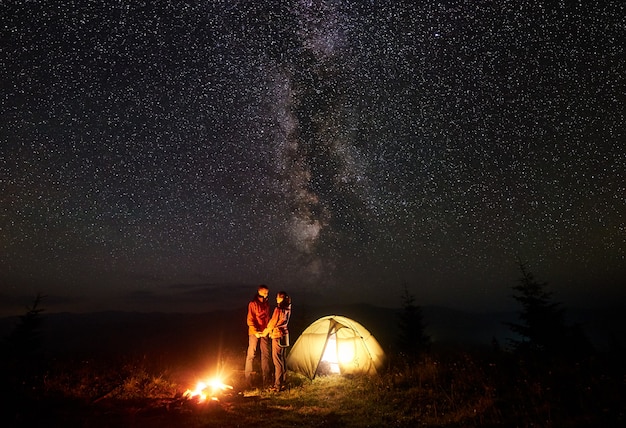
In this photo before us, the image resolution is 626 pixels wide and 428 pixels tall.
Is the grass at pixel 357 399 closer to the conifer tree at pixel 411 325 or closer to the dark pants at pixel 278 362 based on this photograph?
the dark pants at pixel 278 362

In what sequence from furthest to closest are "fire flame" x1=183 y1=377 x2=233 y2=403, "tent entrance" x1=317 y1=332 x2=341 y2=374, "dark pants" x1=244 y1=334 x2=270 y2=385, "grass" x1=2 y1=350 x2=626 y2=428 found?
1. "tent entrance" x1=317 y1=332 x2=341 y2=374
2. "dark pants" x1=244 y1=334 x2=270 y2=385
3. "fire flame" x1=183 y1=377 x2=233 y2=403
4. "grass" x1=2 y1=350 x2=626 y2=428

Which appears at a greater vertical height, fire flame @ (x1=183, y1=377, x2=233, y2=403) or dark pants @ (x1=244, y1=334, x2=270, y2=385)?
dark pants @ (x1=244, y1=334, x2=270, y2=385)

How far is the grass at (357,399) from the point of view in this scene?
5707mm

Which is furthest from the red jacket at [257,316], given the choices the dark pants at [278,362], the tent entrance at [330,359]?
the tent entrance at [330,359]

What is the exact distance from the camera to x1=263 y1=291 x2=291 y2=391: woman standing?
8.82 meters

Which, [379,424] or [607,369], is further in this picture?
[607,369]

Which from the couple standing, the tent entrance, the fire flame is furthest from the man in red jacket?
the tent entrance

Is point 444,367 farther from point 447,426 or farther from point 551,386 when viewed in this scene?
point 447,426

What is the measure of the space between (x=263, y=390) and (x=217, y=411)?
2.17 meters

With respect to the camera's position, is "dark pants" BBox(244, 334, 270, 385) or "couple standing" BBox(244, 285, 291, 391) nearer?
"couple standing" BBox(244, 285, 291, 391)

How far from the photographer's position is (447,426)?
224 inches

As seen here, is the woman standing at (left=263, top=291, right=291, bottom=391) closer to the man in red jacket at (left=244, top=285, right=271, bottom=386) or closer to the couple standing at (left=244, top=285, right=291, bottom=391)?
the couple standing at (left=244, top=285, right=291, bottom=391)

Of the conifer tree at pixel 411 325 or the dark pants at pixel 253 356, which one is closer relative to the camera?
the dark pants at pixel 253 356

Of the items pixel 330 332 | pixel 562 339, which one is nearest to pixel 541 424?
pixel 330 332
